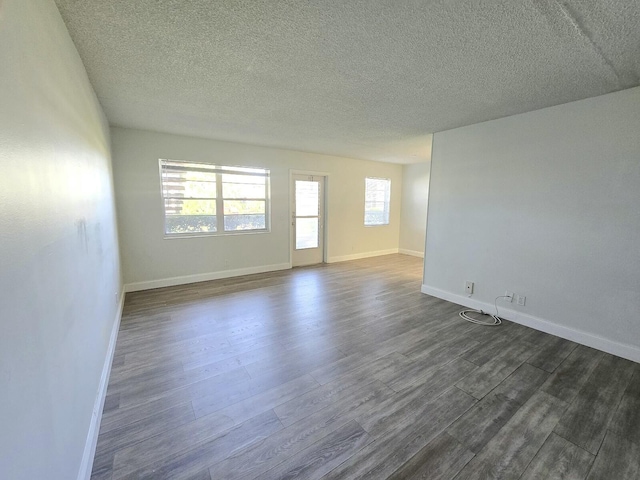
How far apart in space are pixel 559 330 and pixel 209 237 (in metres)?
4.96

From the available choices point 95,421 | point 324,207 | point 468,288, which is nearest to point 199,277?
point 324,207

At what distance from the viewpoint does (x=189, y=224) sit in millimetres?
4500

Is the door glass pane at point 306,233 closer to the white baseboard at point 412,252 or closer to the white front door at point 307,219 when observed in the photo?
the white front door at point 307,219

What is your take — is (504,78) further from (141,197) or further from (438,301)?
(141,197)

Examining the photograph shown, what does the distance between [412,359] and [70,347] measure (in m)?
2.39

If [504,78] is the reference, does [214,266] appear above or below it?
below

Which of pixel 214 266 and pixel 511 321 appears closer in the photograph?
pixel 511 321

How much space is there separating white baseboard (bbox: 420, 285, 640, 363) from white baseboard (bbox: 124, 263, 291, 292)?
10.7 ft

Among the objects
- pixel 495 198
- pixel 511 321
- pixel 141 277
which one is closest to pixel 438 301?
pixel 511 321

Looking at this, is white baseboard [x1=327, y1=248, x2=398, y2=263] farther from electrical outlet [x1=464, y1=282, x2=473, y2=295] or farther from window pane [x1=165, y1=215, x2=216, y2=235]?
electrical outlet [x1=464, y1=282, x2=473, y2=295]

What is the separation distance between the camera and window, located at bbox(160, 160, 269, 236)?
4.32 metres

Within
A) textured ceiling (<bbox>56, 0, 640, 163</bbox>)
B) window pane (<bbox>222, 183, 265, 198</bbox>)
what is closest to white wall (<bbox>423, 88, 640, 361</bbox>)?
textured ceiling (<bbox>56, 0, 640, 163</bbox>)

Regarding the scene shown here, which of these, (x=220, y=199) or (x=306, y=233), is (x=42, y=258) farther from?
(x=306, y=233)

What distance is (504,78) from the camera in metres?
2.20
